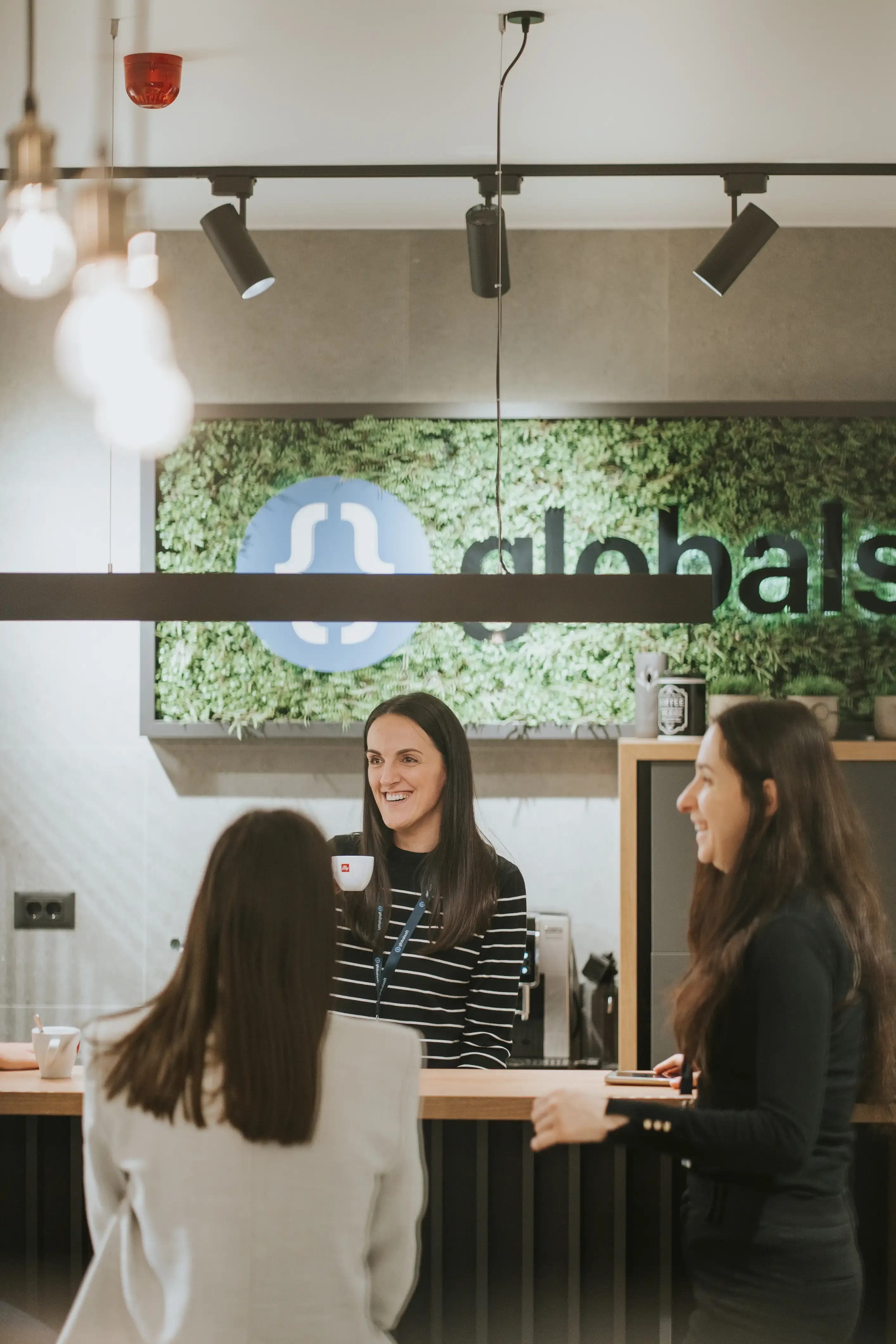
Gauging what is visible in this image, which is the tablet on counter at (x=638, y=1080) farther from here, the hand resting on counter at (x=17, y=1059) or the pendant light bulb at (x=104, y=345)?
the pendant light bulb at (x=104, y=345)

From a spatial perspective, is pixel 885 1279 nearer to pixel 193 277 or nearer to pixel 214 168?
pixel 214 168

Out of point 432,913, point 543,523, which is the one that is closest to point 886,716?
point 543,523

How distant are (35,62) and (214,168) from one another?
0.62 metres

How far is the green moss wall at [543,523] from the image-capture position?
12.9 feet

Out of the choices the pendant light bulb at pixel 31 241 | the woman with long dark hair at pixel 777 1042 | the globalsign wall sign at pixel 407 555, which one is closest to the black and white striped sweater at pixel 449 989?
the woman with long dark hair at pixel 777 1042

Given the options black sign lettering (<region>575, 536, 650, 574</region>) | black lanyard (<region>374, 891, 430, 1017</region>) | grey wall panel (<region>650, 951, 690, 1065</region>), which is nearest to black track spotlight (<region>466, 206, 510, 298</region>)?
black sign lettering (<region>575, 536, 650, 574</region>)

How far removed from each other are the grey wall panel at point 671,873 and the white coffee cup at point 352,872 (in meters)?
1.31

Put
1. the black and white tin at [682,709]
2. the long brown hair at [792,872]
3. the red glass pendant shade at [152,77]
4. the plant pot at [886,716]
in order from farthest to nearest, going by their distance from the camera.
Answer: the plant pot at [886,716]
the black and white tin at [682,709]
the red glass pendant shade at [152,77]
the long brown hair at [792,872]

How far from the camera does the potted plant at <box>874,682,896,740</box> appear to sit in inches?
149

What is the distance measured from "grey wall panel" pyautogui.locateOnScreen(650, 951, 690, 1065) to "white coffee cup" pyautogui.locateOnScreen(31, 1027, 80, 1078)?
1.64 m

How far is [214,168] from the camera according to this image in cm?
342

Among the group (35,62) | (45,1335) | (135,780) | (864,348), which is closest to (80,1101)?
(45,1335)

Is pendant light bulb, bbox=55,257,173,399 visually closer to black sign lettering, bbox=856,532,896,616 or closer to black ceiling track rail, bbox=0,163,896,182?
black ceiling track rail, bbox=0,163,896,182

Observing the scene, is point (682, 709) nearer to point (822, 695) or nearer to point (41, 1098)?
point (822, 695)
